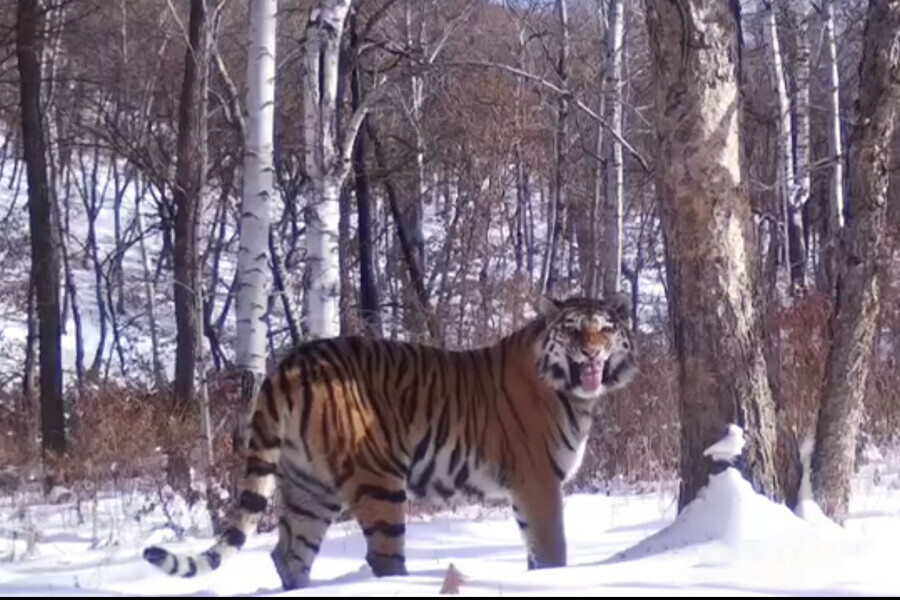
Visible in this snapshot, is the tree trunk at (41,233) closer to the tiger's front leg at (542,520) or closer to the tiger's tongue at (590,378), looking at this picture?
the tiger's front leg at (542,520)

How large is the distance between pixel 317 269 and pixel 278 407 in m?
3.43

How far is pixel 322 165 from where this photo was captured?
954cm

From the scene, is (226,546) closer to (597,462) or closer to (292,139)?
(597,462)

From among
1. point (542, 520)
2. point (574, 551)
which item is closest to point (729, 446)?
point (542, 520)

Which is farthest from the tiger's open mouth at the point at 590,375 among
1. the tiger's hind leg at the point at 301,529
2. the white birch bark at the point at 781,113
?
the white birch bark at the point at 781,113

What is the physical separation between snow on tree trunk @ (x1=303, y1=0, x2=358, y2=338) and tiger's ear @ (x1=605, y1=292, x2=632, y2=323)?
3137 millimetres

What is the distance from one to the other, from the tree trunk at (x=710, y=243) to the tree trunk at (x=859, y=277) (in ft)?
3.09

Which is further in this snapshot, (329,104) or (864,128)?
(329,104)

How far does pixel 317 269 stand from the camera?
9.58m

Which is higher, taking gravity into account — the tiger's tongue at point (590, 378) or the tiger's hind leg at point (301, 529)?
the tiger's tongue at point (590, 378)

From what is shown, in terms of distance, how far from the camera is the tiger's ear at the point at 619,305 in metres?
6.70

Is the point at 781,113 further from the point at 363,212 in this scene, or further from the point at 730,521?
the point at 730,521

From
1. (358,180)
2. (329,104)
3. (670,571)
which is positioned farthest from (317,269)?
(358,180)

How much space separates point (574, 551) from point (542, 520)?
3.19ft
